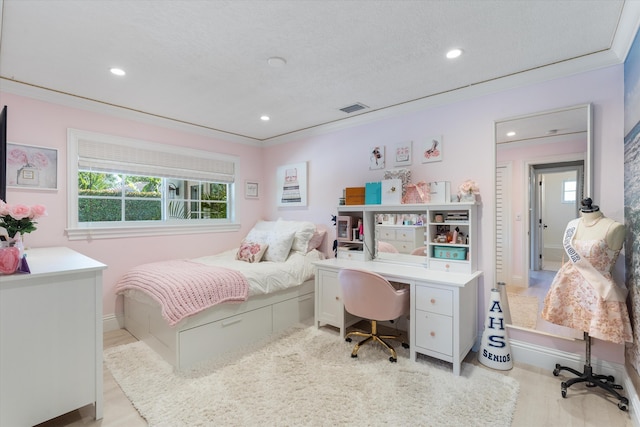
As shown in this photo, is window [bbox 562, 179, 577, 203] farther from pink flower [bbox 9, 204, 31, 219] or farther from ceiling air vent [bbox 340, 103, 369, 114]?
pink flower [bbox 9, 204, 31, 219]

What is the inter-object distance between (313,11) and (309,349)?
2.53 m

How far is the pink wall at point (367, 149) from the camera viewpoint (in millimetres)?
2201

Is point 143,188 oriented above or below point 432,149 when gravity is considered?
below

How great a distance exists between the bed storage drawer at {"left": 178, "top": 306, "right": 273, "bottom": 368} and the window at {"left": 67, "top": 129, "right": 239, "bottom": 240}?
1589 mm

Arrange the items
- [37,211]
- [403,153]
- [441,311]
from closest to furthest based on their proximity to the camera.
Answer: [37,211] < [441,311] < [403,153]

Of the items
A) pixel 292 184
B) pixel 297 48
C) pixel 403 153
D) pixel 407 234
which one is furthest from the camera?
pixel 292 184

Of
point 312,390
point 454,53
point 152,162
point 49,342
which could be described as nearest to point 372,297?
point 312,390

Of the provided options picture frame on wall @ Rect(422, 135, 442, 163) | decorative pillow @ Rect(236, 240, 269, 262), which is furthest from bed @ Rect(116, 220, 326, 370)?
picture frame on wall @ Rect(422, 135, 442, 163)

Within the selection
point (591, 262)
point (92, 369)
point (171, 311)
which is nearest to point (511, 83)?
point (591, 262)

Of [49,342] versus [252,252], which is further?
[252,252]

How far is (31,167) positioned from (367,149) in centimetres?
325

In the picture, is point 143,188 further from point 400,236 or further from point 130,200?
point 400,236

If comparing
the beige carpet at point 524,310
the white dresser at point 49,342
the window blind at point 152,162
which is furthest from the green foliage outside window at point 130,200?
the beige carpet at point 524,310

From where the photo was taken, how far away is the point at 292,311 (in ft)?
10.8
